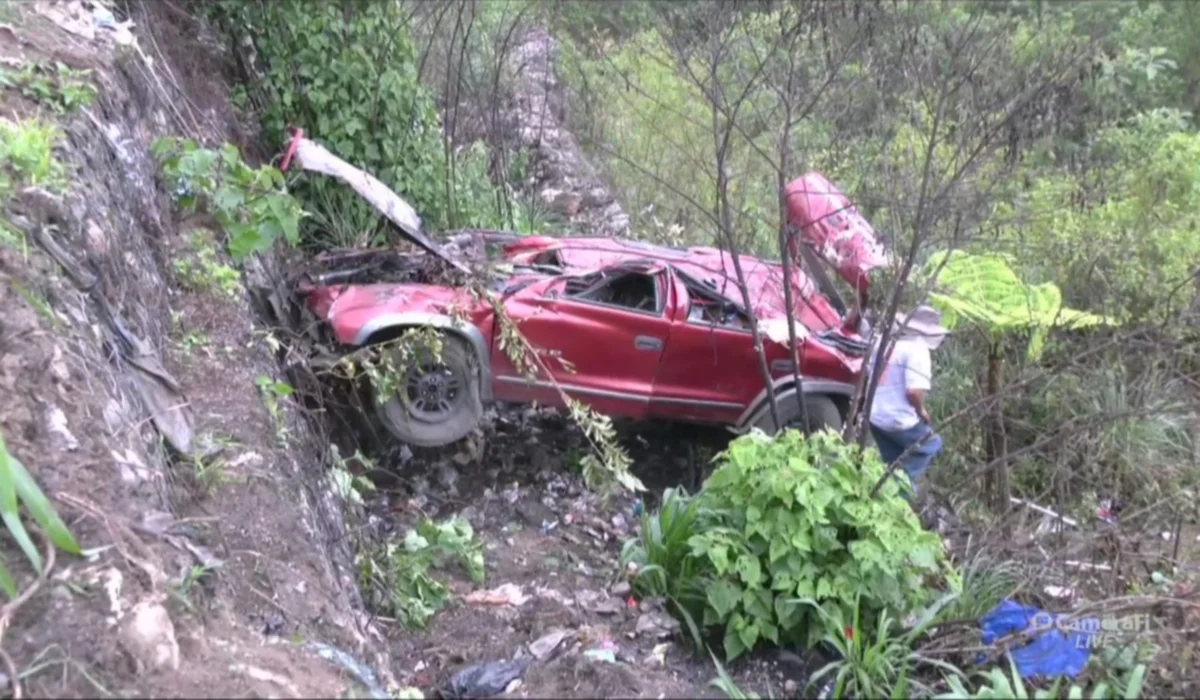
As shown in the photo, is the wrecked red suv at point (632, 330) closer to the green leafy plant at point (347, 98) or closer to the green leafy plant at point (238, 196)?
the green leafy plant at point (238, 196)

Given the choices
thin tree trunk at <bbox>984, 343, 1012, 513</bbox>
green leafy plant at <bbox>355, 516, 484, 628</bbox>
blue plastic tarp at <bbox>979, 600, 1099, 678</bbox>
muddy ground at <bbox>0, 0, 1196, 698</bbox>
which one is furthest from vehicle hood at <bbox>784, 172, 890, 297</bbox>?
blue plastic tarp at <bbox>979, 600, 1099, 678</bbox>

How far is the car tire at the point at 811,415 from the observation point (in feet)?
27.2

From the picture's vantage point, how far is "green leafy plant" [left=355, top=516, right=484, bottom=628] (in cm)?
544

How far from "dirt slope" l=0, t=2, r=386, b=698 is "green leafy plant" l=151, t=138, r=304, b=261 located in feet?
0.77

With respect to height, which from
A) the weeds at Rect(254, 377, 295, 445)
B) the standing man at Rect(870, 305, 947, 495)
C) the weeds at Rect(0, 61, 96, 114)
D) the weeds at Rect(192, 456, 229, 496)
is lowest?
the standing man at Rect(870, 305, 947, 495)

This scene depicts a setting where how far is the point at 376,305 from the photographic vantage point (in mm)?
7520

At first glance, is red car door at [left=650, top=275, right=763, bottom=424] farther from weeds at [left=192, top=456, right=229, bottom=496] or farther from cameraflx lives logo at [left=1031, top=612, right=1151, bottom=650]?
weeds at [left=192, top=456, right=229, bottom=496]

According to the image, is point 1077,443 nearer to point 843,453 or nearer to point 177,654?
point 843,453

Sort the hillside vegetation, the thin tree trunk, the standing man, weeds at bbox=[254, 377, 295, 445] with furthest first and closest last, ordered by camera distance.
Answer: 1. the standing man
2. the thin tree trunk
3. the hillside vegetation
4. weeds at bbox=[254, 377, 295, 445]

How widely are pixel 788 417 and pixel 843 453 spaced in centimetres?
286

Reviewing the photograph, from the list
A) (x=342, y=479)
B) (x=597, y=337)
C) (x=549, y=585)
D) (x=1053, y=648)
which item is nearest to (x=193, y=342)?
(x=342, y=479)

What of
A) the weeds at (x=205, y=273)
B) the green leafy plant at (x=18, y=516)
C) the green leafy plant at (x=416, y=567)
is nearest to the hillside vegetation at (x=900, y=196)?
the green leafy plant at (x=416, y=567)

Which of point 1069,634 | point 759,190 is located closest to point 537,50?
A: point 759,190

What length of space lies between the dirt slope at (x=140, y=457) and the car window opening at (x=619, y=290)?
236 centimetres
